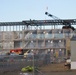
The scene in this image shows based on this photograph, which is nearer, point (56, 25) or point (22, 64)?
point (22, 64)

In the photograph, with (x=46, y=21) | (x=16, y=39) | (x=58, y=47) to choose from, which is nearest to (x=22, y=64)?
(x=58, y=47)

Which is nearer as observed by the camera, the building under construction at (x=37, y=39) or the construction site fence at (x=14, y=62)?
the construction site fence at (x=14, y=62)

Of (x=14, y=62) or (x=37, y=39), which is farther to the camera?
(x=37, y=39)

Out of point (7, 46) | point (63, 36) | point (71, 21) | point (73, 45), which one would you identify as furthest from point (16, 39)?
point (73, 45)

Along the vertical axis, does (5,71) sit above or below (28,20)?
below

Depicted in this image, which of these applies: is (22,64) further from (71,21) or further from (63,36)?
(71,21)

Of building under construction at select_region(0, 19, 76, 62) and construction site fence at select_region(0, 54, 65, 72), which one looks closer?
construction site fence at select_region(0, 54, 65, 72)

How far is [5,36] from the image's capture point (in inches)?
4557

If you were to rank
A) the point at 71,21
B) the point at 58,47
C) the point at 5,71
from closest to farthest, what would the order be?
the point at 5,71 < the point at 58,47 < the point at 71,21

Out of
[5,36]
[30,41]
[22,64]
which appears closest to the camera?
[22,64]

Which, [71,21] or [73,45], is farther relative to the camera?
[71,21]

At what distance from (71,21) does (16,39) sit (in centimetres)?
2977

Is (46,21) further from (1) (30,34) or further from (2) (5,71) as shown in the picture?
(2) (5,71)

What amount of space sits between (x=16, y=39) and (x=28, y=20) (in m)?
21.3
